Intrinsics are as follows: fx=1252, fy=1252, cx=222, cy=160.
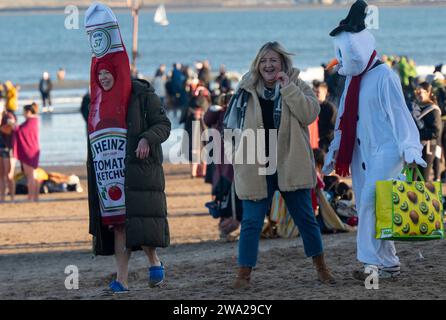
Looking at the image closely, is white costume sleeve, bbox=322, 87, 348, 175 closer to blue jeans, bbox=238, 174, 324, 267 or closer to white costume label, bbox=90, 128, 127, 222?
blue jeans, bbox=238, 174, 324, 267

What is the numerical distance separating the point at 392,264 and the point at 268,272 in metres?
1.43

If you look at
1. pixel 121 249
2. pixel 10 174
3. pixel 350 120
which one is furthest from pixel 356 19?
pixel 10 174

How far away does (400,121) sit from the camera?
8.55 metres

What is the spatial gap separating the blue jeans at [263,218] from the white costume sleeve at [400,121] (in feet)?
2.40

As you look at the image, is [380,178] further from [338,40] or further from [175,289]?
[175,289]

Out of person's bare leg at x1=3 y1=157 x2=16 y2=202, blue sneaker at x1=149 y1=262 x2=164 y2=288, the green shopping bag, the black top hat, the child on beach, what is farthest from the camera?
person's bare leg at x1=3 y1=157 x2=16 y2=202

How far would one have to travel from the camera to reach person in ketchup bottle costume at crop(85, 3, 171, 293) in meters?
8.69

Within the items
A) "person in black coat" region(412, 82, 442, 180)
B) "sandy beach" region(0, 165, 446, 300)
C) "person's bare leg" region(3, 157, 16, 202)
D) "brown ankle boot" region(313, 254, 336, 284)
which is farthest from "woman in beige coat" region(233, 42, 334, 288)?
"person's bare leg" region(3, 157, 16, 202)

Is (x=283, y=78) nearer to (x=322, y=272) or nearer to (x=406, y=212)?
(x=406, y=212)

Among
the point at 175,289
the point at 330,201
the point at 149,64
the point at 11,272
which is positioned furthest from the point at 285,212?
the point at 149,64

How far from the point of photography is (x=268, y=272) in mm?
9969

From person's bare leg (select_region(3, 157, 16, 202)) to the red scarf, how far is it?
1079cm

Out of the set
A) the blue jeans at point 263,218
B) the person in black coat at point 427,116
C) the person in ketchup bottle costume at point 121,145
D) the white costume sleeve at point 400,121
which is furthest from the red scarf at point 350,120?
the person in black coat at point 427,116

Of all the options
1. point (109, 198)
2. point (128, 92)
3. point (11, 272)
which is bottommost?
point (11, 272)
